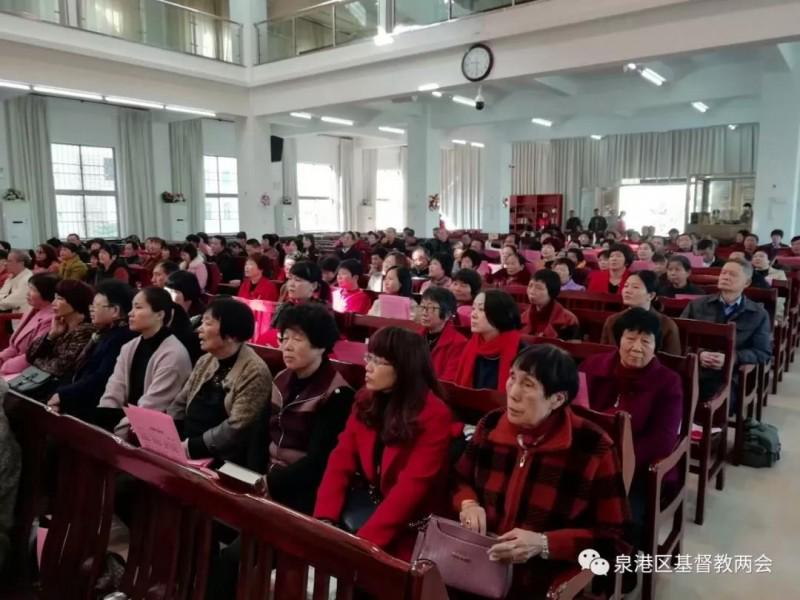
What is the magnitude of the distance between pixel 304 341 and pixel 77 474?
2.50ft

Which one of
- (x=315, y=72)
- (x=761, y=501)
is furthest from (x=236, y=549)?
(x=315, y=72)

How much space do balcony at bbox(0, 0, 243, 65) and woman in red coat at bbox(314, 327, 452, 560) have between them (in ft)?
24.3

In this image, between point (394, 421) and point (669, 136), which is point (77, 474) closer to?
point (394, 421)

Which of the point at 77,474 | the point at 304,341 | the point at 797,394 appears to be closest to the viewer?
the point at 77,474

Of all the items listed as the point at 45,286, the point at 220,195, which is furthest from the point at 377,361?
the point at 220,195

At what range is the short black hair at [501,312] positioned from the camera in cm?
264

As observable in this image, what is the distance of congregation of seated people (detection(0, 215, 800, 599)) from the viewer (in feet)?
4.90

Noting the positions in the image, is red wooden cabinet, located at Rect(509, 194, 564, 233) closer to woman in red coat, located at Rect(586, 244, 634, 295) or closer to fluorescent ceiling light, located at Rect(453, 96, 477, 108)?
fluorescent ceiling light, located at Rect(453, 96, 477, 108)

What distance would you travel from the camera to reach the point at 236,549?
5.38 feet

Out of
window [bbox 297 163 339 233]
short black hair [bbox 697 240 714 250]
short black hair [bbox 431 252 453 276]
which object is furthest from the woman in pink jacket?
window [bbox 297 163 339 233]

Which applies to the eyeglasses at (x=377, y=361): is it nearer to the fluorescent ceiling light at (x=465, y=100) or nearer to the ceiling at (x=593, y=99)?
Answer: the ceiling at (x=593, y=99)

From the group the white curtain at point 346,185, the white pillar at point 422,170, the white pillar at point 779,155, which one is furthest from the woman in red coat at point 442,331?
the white curtain at point 346,185

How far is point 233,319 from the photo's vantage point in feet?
7.24

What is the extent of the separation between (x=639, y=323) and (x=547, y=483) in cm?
95
